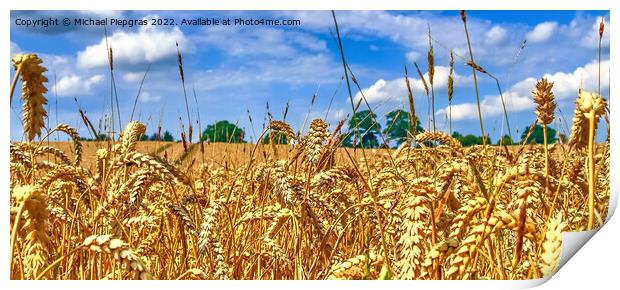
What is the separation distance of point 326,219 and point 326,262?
1.00 feet

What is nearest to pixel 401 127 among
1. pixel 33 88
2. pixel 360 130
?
pixel 360 130

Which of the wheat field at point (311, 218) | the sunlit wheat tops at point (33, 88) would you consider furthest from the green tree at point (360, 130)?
the sunlit wheat tops at point (33, 88)

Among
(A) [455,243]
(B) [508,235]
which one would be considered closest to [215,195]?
(B) [508,235]

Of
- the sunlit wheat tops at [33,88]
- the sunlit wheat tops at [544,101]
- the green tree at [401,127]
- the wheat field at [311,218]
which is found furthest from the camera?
the green tree at [401,127]

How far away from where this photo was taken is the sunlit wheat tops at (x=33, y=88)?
1134 mm

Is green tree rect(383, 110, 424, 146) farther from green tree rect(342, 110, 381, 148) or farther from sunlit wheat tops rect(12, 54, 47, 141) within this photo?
sunlit wheat tops rect(12, 54, 47, 141)

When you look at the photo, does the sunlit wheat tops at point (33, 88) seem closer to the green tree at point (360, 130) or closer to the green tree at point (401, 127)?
the green tree at point (360, 130)

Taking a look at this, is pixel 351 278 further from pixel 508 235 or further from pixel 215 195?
pixel 215 195

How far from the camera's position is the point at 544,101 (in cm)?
128

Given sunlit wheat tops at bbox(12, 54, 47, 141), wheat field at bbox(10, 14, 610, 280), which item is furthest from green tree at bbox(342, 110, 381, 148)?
sunlit wheat tops at bbox(12, 54, 47, 141)

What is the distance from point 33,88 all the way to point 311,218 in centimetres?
64

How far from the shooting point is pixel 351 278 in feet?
3.44

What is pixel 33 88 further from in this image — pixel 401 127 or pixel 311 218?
pixel 401 127

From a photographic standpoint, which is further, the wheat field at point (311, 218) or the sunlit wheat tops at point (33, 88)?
the sunlit wheat tops at point (33, 88)
